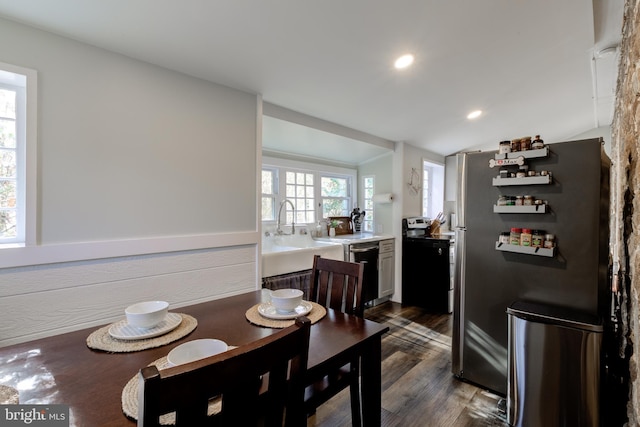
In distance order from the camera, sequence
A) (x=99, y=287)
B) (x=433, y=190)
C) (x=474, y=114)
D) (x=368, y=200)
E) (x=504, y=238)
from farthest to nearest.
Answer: (x=433, y=190), (x=368, y=200), (x=474, y=114), (x=504, y=238), (x=99, y=287)

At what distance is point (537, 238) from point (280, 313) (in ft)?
5.21

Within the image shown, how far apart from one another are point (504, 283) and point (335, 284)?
1.19 metres

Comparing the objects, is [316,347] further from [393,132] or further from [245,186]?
[393,132]

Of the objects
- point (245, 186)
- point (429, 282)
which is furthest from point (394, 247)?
point (245, 186)

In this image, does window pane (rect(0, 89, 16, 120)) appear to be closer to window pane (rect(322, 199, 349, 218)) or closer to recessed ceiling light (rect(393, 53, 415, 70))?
recessed ceiling light (rect(393, 53, 415, 70))

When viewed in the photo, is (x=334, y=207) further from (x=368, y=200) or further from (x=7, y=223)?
(x=7, y=223)

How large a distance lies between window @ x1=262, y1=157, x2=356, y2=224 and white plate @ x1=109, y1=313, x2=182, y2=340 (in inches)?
85.7

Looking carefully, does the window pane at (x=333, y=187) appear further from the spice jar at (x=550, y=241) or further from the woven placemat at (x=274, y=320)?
the woven placemat at (x=274, y=320)

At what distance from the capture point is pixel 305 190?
3793 mm

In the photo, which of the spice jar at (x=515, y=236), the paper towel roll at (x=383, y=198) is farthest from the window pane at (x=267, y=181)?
the spice jar at (x=515, y=236)

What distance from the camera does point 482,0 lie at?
1778 millimetres

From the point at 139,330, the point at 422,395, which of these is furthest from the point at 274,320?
the point at 422,395

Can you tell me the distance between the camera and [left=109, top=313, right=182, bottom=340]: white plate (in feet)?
3.54

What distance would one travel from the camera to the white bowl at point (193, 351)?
2.90 ft
